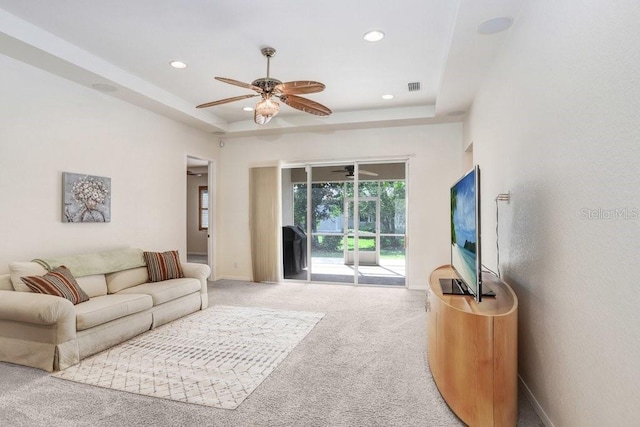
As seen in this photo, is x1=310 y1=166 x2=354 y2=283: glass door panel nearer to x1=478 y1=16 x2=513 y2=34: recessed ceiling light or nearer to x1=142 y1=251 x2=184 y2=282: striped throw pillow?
x1=142 y1=251 x2=184 y2=282: striped throw pillow

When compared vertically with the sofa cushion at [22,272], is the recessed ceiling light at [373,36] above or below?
above

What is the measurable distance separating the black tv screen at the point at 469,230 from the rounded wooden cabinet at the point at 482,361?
0.20m

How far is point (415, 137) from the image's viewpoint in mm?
5570

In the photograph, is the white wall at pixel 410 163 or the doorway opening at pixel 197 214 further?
the doorway opening at pixel 197 214

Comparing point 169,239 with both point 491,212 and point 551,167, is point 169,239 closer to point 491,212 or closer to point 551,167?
point 491,212

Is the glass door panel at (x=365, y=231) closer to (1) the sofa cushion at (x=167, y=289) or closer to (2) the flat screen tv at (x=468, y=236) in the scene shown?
(1) the sofa cushion at (x=167, y=289)

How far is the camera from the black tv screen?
2055 mm

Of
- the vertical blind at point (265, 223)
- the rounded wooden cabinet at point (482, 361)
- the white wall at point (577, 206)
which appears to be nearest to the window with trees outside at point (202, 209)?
the vertical blind at point (265, 223)

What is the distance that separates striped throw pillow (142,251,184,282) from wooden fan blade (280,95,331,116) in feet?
8.23

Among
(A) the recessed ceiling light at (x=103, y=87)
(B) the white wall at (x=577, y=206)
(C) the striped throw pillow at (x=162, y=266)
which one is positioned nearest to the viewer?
(B) the white wall at (x=577, y=206)

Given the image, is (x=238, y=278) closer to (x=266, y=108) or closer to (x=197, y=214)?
(x=266, y=108)

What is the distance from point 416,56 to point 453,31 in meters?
0.89

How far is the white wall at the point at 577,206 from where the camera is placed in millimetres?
1275

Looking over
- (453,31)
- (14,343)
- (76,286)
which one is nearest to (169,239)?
(76,286)
